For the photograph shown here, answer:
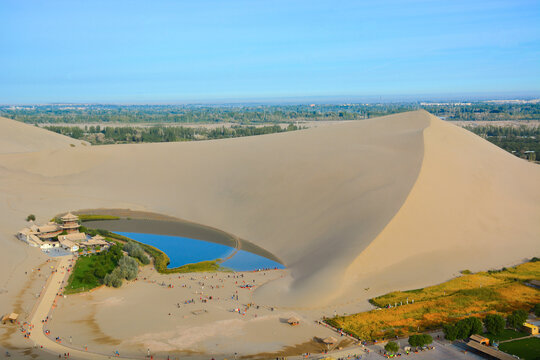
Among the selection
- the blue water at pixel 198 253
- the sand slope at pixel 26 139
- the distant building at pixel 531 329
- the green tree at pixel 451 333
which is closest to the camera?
the green tree at pixel 451 333

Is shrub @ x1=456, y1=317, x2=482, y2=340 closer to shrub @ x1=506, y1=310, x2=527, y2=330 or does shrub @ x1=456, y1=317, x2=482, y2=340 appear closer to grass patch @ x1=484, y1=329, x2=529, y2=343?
grass patch @ x1=484, y1=329, x2=529, y2=343

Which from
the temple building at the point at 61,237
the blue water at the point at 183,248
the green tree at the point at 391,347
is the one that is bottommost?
the blue water at the point at 183,248

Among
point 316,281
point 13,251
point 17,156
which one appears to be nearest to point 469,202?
point 316,281

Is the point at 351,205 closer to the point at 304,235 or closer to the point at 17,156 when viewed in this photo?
the point at 304,235

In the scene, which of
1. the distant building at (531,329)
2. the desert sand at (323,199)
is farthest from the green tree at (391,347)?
the distant building at (531,329)

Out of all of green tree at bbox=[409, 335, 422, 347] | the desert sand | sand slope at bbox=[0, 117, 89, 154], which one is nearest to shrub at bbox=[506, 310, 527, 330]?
green tree at bbox=[409, 335, 422, 347]

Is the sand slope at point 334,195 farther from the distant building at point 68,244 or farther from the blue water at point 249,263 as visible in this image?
the distant building at point 68,244

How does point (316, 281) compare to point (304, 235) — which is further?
point (304, 235)
